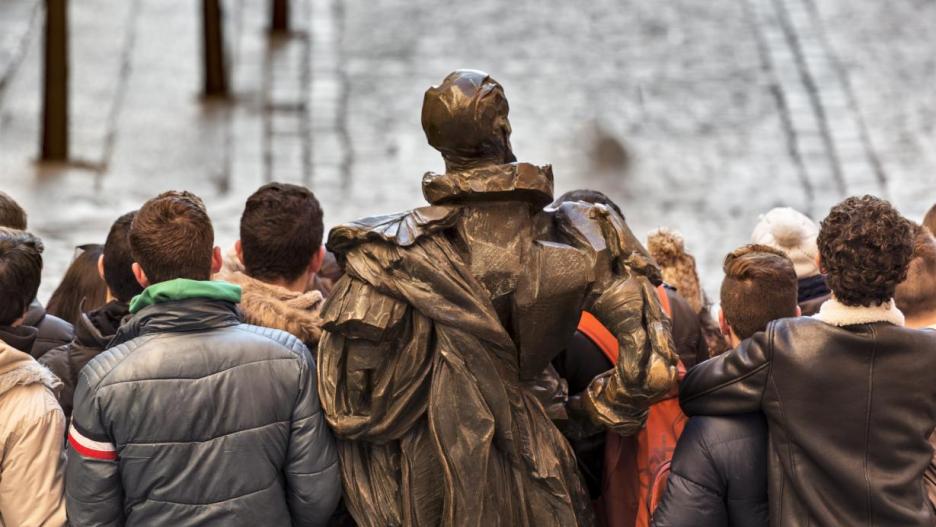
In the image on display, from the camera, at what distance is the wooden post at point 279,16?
12.5 meters

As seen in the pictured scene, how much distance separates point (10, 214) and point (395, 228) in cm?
195

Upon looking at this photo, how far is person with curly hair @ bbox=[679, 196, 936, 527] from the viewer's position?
362cm

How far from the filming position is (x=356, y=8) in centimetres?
1307

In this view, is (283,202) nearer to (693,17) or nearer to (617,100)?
(617,100)

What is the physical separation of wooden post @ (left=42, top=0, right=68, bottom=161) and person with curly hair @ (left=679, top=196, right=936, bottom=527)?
7724mm

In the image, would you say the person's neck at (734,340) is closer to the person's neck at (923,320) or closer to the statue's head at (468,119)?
the person's neck at (923,320)

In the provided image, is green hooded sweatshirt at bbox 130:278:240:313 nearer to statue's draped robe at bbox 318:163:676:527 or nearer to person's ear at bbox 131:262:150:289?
person's ear at bbox 131:262:150:289

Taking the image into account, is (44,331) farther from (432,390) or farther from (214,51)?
(214,51)

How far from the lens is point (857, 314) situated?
3641mm

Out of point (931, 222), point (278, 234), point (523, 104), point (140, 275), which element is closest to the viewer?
point (140, 275)

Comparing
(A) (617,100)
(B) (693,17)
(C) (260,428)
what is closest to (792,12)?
(B) (693,17)

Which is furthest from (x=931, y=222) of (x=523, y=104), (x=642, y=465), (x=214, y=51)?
(x=214, y=51)

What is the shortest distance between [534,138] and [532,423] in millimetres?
7534

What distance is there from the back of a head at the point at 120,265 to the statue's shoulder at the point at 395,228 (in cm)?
93
